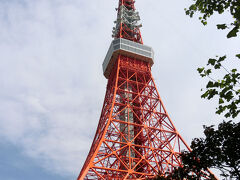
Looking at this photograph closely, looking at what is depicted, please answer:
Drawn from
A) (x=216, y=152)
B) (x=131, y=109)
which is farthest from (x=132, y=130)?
(x=216, y=152)

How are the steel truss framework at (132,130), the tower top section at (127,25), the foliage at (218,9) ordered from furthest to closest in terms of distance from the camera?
the tower top section at (127,25) → the steel truss framework at (132,130) → the foliage at (218,9)

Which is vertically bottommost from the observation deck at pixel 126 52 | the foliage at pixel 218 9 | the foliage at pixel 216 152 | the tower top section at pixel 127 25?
the foliage at pixel 216 152

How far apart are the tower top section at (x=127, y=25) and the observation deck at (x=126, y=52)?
1.98 metres

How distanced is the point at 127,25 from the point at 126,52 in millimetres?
5855

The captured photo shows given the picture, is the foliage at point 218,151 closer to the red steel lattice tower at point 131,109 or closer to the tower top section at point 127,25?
the red steel lattice tower at point 131,109

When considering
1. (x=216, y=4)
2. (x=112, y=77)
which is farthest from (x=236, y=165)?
(x=112, y=77)

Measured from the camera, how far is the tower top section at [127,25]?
25188mm

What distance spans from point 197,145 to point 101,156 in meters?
10.3

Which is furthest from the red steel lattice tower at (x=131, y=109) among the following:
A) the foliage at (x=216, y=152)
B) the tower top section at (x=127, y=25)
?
the foliage at (x=216, y=152)

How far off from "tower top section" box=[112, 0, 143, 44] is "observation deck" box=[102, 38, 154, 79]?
6.50 feet

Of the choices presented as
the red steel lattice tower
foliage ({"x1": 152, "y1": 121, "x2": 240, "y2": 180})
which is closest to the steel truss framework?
the red steel lattice tower

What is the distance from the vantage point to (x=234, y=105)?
4.59 meters

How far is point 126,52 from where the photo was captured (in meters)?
22.2

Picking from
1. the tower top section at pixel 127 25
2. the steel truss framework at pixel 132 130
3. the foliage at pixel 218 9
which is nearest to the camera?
the foliage at pixel 218 9
